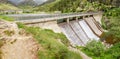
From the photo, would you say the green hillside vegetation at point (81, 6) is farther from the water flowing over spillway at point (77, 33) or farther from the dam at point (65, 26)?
the water flowing over spillway at point (77, 33)

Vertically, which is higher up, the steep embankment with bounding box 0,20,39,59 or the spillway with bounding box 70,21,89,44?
the steep embankment with bounding box 0,20,39,59

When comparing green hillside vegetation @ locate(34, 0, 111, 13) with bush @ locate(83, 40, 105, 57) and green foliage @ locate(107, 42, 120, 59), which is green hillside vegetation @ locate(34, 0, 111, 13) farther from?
green foliage @ locate(107, 42, 120, 59)

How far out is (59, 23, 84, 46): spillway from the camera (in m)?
53.2

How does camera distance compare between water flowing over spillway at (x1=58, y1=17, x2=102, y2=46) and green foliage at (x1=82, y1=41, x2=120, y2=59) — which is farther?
water flowing over spillway at (x1=58, y1=17, x2=102, y2=46)

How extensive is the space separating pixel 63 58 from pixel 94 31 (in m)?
42.5

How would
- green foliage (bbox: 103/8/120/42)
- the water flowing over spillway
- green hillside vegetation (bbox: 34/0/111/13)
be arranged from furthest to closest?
green hillside vegetation (bbox: 34/0/111/13) → green foliage (bbox: 103/8/120/42) → the water flowing over spillway

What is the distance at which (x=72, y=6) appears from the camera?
12756 cm

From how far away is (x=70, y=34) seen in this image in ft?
182

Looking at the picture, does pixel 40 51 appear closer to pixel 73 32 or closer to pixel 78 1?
pixel 73 32

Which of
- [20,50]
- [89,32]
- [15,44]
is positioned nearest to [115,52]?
[20,50]

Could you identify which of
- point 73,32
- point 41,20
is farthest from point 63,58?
point 73,32

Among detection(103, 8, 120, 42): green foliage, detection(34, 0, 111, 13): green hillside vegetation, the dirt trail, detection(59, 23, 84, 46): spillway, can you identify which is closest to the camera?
the dirt trail

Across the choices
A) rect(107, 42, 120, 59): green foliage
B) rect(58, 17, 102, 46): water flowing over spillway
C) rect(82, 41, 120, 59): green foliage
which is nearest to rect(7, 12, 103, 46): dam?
rect(58, 17, 102, 46): water flowing over spillway

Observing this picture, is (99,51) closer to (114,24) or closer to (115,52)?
(115,52)
